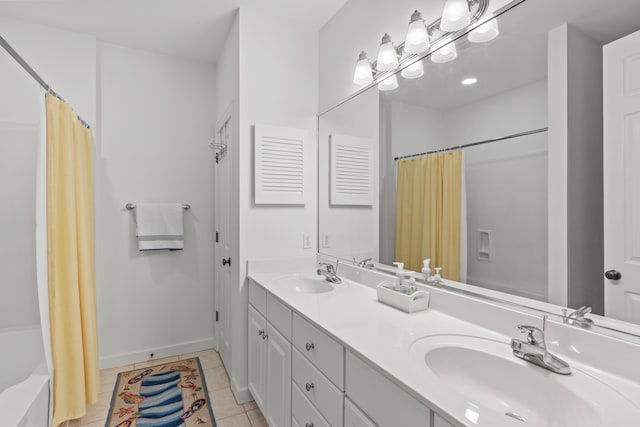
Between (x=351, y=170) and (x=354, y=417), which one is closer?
(x=354, y=417)

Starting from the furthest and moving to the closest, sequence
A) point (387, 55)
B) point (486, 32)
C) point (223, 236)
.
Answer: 1. point (223, 236)
2. point (387, 55)
3. point (486, 32)

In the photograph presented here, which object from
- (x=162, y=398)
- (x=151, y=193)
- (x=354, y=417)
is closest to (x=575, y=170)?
(x=354, y=417)

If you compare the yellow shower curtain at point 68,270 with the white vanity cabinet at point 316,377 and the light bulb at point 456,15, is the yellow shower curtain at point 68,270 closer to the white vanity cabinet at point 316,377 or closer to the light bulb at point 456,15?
the white vanity cabinet at point 316,377

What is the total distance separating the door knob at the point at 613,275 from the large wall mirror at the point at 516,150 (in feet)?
0.05

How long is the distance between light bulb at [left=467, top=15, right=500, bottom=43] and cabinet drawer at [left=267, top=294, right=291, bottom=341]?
1.36 metres

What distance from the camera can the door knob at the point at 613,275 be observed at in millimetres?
846

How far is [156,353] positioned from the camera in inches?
105

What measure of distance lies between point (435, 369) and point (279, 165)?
1.57m

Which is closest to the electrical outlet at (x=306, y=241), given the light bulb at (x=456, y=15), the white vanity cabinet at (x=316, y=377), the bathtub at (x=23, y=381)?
the white vanity cabinet at (x=316, y=377)

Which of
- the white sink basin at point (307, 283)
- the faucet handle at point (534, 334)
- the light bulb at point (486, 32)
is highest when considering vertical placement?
the light bulb at point (486, 32)

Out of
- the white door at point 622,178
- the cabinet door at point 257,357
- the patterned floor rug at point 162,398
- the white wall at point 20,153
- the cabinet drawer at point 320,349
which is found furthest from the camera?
the white wall at point 20,153

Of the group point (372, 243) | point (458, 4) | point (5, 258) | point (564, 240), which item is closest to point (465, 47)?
point (458, 4)

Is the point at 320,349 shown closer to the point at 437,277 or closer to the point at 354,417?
the point at 354,417

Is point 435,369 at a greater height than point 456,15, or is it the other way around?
point 456,15
